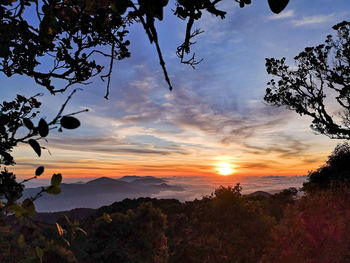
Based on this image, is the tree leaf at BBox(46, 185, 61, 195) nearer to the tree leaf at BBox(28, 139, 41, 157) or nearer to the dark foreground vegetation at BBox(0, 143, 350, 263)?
the tree leaf at BBox(28, 139, 41, 157)

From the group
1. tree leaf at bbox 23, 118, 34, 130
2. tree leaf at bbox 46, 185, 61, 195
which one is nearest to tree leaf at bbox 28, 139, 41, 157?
tree leaf at bbox 23, 118, 34, 130

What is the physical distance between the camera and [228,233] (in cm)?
1540

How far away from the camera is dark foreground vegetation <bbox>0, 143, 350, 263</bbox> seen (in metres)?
8.73

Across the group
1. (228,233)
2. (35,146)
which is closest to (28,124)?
(35,146)

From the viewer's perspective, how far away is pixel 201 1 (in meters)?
1.87

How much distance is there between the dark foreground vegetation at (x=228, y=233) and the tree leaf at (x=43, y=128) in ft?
23.4

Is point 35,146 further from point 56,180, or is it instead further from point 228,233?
point 228,233

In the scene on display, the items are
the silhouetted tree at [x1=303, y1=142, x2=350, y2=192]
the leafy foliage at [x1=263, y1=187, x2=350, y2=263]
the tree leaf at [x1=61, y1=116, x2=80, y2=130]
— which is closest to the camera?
the tree leaf at [x1=61, y1=116, x2=80, y2=130]

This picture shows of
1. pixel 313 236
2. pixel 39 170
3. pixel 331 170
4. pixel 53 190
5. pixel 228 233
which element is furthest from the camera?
pixel 331 170

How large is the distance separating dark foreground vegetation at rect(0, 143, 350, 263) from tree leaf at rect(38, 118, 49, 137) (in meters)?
7.12

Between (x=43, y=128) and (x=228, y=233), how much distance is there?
50.6 ft

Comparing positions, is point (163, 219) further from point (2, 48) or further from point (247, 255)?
point (2, 48)

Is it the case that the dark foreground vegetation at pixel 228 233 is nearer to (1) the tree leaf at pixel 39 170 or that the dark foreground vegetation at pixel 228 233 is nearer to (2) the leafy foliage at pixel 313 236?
(2) the leafy foliage at pixel 313 236

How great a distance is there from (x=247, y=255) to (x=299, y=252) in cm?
651
